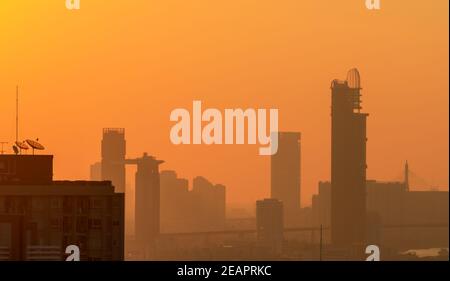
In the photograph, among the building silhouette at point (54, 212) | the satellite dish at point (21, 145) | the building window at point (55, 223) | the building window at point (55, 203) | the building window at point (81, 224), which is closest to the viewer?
the satellite dish at point (21, 145)

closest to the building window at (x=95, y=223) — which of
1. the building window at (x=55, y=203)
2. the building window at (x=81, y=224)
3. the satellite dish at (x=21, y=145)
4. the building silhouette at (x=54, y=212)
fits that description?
the building silhouette at (x=54, y=212)

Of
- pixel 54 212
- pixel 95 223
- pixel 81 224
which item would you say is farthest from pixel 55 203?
pixel 95 223

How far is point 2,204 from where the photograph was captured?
11281 centimetres

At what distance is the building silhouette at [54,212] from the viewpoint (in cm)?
11238

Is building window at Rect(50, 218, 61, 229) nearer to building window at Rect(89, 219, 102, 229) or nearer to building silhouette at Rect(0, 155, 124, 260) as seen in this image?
building silhouette at Rect(0, 155, 124, 260)

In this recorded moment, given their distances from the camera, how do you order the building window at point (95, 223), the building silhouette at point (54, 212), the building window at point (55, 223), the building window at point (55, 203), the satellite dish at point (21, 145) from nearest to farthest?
1. the satellite dish at point (21, 145)
2. the building silhouette at point (54, 212)
3. the building window at point (55, 203)
4. the building window at point (55, 223)
5. the building window at point (95, 223)

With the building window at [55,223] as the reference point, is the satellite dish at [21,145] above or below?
above

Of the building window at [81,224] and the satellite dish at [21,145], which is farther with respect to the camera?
the building window at [81,224]

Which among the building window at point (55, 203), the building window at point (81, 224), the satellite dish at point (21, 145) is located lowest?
the building window at point (81, 224)

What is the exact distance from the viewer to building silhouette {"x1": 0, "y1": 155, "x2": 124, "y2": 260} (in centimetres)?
11238

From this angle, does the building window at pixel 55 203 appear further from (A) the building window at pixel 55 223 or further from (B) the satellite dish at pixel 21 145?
(B) the satellite dish at pixel 21 145

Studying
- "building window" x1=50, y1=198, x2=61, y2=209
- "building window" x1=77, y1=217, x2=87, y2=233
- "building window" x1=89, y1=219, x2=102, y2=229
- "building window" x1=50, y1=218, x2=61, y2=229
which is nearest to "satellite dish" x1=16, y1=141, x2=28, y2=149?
"building window" x1=50, y1=198, x2=61, y2=209
